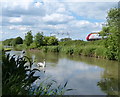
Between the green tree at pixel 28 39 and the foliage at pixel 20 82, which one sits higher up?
the green tree at pixel 28 39

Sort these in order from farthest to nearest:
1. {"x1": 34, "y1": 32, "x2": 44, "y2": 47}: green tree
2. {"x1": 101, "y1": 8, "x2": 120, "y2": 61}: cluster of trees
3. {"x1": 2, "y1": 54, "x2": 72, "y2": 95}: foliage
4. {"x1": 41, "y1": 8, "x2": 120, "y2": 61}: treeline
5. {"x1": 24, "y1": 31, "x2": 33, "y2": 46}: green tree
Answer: {"x1": 24, "y1": 31, "x2": 33, "y2": 46}: green tree
{"x1": 34, "y1": 32, "x2": 44, "y2": 47}: green tree
{"x1": 41, "y1": 8, "x2": 120, "y2": 61}: treeline
{"x1": 101, "y1": 8, "x2": 120, "y2": 61}: cluster of trees
{"x1": 2, "y1": 54, "x2": 72, "y2": 95}: foliage

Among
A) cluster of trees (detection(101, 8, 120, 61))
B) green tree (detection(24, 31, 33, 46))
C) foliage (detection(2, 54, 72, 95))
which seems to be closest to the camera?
foliage (detection(2, 54, 72, 95))

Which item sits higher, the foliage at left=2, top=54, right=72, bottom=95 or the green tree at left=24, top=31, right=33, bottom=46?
the green tree at left=24, top=31, right=33, bottom=46

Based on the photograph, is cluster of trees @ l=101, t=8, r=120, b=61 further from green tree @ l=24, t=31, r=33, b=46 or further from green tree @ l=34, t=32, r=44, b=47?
green tree @ l=24, t=31, r=33, b=46

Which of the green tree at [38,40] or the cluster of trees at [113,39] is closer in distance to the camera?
the cluster of trees at [113,39]

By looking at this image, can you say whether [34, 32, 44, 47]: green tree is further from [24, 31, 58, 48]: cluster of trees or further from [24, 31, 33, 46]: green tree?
[24, 31, 33, 46]: green tree

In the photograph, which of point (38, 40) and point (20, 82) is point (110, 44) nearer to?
point (20, 82)

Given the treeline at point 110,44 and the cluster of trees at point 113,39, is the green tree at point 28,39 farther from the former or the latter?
the cluster of trees at point 113,39

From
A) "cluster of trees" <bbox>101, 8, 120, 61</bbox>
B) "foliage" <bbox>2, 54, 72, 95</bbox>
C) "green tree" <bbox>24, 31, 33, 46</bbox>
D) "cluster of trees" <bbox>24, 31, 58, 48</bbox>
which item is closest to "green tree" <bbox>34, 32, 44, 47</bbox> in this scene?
"cluster of trees" <bbox>24, 31, 58, 48</bbox>

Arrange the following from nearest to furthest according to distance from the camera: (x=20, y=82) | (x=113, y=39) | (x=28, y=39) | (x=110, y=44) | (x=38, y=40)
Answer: (x=20, y=82)
(x=113, y=39)
(x=110, y=44)
(x=38, y=40)
(x=28, y=39)

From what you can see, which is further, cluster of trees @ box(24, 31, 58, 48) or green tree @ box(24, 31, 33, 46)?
green tree @ box(24, 31, 33, 46)

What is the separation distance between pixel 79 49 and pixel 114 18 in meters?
5.91

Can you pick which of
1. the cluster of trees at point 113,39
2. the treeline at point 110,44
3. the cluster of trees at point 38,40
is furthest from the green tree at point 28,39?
the cluster of trees at point 113,39

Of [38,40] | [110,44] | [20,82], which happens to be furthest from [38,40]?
[20,82]
